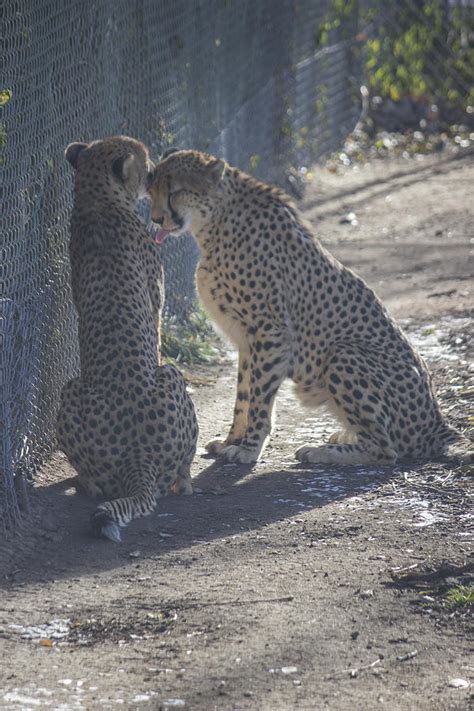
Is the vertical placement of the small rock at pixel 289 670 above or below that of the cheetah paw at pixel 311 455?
below

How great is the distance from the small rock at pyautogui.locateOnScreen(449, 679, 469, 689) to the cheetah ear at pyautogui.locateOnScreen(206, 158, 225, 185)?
2.92 metres

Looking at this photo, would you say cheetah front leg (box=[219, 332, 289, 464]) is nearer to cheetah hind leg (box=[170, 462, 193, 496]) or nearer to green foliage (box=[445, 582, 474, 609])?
cheetah hind leg (box=[170, 462, 193, 496])

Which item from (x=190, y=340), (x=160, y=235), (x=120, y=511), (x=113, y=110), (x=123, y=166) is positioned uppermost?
(x=113, y=110)

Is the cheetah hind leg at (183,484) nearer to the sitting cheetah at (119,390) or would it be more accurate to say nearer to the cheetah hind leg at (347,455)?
the sitting cheetah at (119,390)

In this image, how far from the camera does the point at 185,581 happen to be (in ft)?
13.5

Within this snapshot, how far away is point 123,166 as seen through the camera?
5.40 m

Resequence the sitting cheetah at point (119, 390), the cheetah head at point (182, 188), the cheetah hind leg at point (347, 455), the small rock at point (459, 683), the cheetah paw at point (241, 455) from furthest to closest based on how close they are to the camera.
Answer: the cheetah head at point (182, 188) < the cheetah paw at point (241, 455) < the cheetah hind leg at point (347, 455) < the sitting cheetah at point (119, 390) < the small rock at point (459, 683)

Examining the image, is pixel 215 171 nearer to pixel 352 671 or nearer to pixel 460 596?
pixel 460 596

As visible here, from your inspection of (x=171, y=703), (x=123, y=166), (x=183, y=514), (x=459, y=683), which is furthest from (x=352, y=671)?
(x=123, y=166)

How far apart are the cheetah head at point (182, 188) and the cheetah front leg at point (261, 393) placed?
2.21 feet

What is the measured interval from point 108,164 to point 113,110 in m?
1.00

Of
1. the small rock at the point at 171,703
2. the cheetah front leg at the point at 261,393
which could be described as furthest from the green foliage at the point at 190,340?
the small rock at the point at 171,703

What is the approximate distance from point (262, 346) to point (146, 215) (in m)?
1.68

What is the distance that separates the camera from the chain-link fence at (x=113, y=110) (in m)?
4.75
